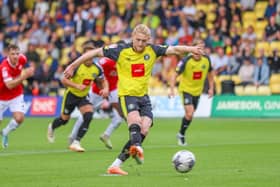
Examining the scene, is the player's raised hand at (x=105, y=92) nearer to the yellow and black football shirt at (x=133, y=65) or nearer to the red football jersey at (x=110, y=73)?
the red football jersey at (x=110, y=73)

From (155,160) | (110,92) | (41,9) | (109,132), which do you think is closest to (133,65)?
(155,160)

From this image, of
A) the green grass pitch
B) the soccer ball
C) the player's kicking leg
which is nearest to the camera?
the green grass pitch

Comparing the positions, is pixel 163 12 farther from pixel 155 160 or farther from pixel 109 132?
pixel 155 160

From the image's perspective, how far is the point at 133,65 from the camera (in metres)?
14.0

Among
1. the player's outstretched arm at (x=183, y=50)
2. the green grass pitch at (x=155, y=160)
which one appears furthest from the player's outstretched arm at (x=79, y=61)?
the green grass pitch at (x=155, y=160)

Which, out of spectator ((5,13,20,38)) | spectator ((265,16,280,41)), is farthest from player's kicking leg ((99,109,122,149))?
spectator ((5,13,20,38))

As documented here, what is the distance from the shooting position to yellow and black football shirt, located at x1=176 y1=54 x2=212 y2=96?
21.6m

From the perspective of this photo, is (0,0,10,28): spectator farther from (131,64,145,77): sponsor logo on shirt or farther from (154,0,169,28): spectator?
(131,64,145,77): sponsor logo on shirt

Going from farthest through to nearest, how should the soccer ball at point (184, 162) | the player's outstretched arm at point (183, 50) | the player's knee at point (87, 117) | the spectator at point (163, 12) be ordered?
the spectator at point (163, 12)
the player's knee at point (87, 117)
the player's outstretched arm at point (183, 50)
the soccer ball at point (184, 162)

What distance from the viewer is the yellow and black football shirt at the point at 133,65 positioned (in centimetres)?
1395

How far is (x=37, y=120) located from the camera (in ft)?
105

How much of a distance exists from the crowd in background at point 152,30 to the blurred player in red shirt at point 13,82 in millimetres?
13305

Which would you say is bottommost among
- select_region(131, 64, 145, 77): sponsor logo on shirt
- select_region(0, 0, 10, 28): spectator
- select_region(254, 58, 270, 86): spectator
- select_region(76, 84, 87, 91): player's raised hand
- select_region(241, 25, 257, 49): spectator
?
select_region(254, 58, 270, 86): spectator

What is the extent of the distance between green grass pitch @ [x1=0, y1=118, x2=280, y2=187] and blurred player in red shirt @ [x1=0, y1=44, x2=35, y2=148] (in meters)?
0.83
